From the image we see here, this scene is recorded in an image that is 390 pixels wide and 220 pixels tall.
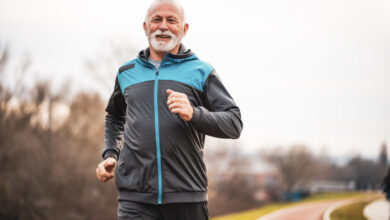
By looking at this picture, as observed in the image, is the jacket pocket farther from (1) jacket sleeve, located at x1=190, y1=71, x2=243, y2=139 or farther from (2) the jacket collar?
(2) the jacket collar

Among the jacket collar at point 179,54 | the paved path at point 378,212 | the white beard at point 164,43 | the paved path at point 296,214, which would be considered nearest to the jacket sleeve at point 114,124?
the jacket collar at point 179,54

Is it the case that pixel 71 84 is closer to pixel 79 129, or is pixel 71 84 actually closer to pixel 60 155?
pixel 79 129

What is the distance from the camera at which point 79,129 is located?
29.9 m

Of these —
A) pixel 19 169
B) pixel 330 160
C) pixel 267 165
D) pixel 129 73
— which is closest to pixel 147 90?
pixel 129 73

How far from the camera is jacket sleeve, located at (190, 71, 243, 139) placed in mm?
2484

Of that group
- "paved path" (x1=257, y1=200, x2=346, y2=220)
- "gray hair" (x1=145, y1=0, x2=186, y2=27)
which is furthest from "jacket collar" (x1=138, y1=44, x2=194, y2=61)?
"paved path" (x1=257, y1=200, x2=346, y2=220)

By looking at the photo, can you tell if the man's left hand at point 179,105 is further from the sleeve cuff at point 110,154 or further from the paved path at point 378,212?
the paved path at point 378,212

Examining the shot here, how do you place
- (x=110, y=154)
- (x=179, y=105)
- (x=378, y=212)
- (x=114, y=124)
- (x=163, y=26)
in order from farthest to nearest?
(x=378, y=212)
(x=114, y=124)
(x=110, y=154)
(x=163, y=26)
(x=179, y=105)

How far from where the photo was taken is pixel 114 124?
11.1ft

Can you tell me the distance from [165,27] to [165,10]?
0.40ft

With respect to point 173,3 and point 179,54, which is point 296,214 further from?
point 173,3

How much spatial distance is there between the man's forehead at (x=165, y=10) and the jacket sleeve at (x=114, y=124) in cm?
62

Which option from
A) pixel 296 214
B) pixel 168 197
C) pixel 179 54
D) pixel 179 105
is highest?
pixel 179 54

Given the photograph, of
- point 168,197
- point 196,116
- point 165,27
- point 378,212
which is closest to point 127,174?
point 168,197
